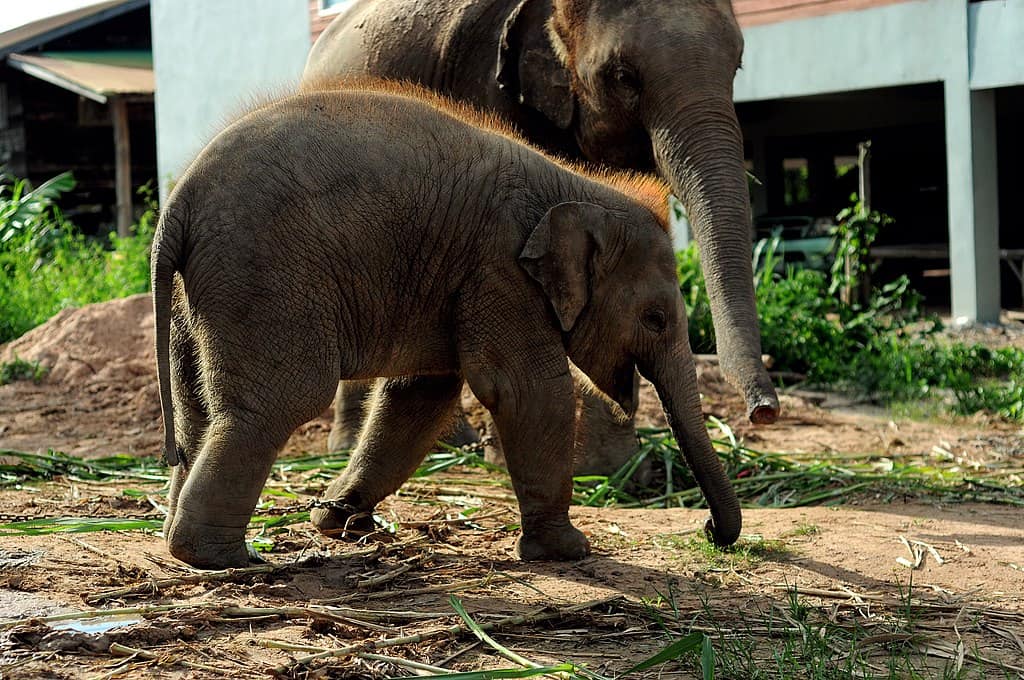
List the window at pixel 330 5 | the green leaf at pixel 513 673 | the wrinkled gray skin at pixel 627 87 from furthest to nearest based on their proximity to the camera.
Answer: the window at pixel 330 5
the wrinkled gray skin at pixel 627 87
the green leaf at pixel 513 673

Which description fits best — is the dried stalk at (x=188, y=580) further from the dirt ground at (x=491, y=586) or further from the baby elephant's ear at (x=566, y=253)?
the baby elephant's ear at (x=566, y=253)

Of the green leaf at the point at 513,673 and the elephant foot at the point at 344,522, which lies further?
the elephant foot at the point at 344,522

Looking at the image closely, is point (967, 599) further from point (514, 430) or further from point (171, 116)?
point (171, 116)

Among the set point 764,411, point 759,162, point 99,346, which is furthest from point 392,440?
point 759,162

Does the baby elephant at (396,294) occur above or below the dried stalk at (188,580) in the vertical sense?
above

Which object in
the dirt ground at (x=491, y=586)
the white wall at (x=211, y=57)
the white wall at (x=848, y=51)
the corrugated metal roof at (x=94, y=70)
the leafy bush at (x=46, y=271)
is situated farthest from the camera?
the corrugated metal roof at (x=94, y=70)

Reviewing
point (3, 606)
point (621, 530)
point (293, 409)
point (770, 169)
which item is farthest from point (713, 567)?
point (770, 169)

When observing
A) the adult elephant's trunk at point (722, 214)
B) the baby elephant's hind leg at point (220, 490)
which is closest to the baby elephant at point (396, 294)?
the baby elephant's hind leg at point (220, 490)

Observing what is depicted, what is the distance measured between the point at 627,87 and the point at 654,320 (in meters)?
1.48

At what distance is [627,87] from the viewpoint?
6152 mm

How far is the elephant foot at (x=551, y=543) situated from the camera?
201 inches

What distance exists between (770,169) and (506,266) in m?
15.2

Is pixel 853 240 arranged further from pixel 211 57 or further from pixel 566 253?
pixel 211 57

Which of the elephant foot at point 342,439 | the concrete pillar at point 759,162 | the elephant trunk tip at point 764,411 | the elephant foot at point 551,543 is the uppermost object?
the concrete pillar at point 759,162
